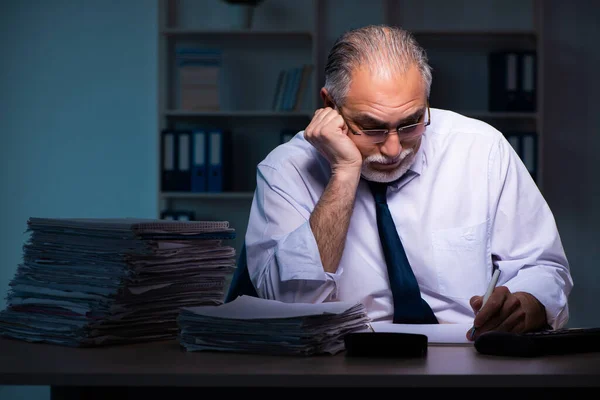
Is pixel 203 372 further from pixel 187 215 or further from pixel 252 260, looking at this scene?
pixel 187 215

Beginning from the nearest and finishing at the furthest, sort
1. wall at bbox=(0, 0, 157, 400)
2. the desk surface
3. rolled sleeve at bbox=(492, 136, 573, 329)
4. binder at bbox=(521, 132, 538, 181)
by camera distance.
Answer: the desk surface < rolled sleeve at bbox=(492, 136, 573, 329) < binder at bbox=(521, 132, 538, 181) < wall at bbox=(0, 0, 157, 400)

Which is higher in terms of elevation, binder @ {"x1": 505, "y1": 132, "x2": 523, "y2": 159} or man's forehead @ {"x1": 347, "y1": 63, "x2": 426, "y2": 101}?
man's forehead @ {"x1": 347, "y1": 63, "x2": 426, "y2": 101}

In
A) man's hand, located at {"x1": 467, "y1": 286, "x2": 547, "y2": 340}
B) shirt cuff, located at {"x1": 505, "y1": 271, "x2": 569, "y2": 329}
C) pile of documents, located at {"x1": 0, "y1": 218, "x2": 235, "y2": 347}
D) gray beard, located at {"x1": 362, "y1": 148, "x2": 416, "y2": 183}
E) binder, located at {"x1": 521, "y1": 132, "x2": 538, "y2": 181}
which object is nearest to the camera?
pile of documents, located at {"x1": 0, "y1": 218, "x2": 235, "y2": 347}

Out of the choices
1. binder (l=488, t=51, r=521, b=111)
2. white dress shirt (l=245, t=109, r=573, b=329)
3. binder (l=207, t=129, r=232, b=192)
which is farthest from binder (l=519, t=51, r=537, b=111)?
white dress shirt (l=245, t=109, r=573, b=329)

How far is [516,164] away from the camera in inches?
74.4

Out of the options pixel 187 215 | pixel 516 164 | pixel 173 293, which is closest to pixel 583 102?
pixel 187 215

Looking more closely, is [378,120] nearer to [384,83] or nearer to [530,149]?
[384,83]

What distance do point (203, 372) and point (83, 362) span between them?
0.19 m

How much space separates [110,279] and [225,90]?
3216 millimetres

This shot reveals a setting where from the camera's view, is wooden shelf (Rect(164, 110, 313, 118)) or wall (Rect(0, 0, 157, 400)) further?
wall (Rect(0, 0, 157, 400))

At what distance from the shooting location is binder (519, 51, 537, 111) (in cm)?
407

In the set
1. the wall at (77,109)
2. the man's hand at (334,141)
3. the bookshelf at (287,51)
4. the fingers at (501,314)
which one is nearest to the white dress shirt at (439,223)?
the man's hand at (334,141)

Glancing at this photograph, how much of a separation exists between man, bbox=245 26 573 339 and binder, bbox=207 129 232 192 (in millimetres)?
2180

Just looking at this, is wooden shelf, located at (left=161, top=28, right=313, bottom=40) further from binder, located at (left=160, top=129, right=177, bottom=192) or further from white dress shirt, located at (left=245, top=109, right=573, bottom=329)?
white dress shirt, located at (left=245, top=109, right=573, bottom=329)
